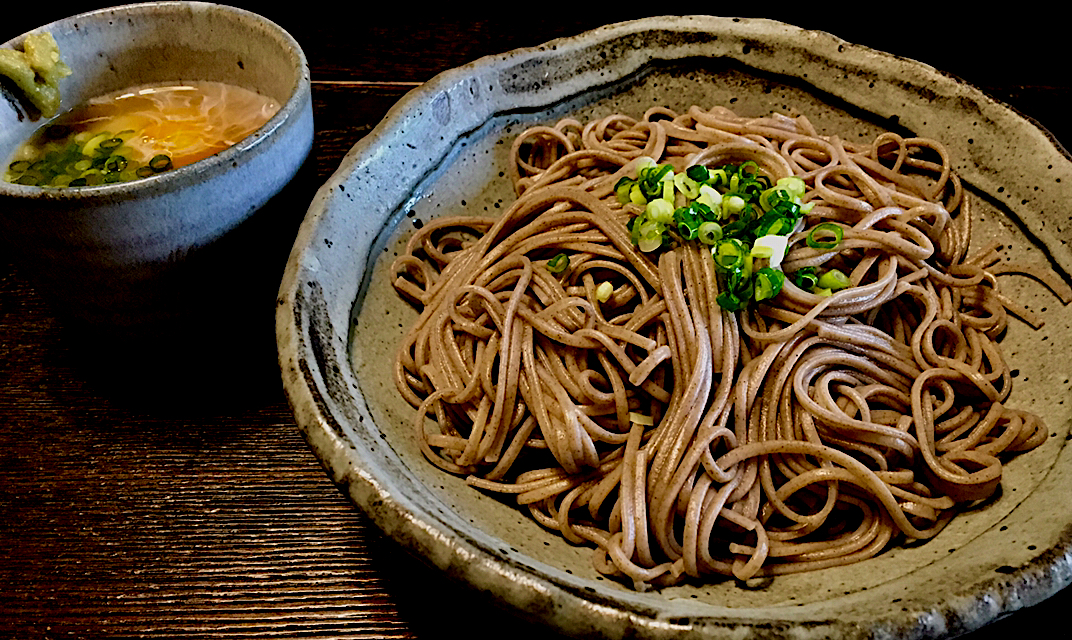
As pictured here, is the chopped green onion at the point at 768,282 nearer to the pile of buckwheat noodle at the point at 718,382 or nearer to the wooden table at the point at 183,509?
the pile of buckwheat noodle at the point at 718,382

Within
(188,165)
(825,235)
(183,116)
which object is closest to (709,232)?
(825,235)

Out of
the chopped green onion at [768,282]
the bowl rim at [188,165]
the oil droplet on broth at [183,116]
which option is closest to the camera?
the bowl rim at [188,165]

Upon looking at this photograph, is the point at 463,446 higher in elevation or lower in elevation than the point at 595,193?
lower

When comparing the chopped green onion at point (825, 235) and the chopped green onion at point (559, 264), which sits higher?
the chopped green onion at point (825, 235)

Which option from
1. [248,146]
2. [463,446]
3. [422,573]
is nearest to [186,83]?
[248,146]

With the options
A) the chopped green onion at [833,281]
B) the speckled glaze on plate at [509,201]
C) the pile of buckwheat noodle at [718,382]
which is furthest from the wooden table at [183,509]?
the chopped green onion at [833,281]

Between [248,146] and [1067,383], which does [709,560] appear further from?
[248,146]

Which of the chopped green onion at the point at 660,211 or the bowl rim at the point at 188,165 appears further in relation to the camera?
the chopped green onion at the point at 660,211
